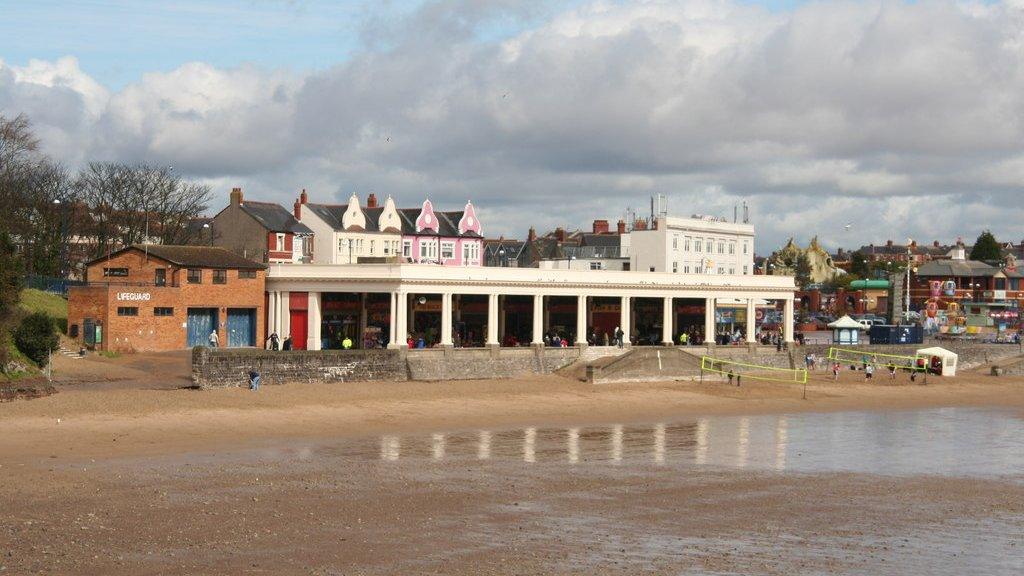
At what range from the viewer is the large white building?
99500 millimetres

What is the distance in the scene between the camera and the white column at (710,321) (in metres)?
76.2

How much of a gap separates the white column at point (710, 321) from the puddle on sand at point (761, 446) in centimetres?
2146

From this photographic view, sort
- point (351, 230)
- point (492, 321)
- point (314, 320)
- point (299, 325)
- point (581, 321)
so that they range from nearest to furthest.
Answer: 1. point (314, 320)
2. point (492, 321)
3. point (299, 325)
4. point (581, 321)
5. point (351, 230)

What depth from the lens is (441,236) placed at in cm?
9950

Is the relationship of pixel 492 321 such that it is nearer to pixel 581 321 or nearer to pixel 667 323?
pixel 581 321

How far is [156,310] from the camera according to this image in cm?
6159

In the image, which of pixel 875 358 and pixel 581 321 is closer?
pixel 581 321

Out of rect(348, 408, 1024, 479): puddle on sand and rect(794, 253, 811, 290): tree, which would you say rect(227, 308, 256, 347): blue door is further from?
rect(794, 253, 811, 290): tree

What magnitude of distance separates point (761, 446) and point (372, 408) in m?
15.9

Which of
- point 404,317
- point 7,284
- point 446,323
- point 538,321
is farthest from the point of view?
point 538,321

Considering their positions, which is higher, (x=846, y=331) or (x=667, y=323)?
(x=667, y=323)

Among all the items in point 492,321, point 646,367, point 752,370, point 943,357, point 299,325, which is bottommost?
point 752,370

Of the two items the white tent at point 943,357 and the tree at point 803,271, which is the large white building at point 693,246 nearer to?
the white tent at point 943,357

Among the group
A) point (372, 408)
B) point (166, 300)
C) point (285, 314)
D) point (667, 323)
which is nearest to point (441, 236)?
point (667, 323)
